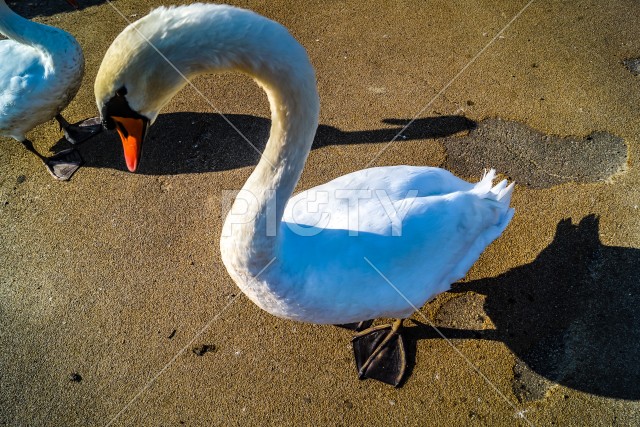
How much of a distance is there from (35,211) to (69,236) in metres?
0.53

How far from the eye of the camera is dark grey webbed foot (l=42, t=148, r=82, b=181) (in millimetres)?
4766

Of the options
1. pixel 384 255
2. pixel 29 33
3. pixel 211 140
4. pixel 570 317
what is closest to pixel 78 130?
pixel 29 33

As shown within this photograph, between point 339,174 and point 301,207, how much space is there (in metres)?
1.50

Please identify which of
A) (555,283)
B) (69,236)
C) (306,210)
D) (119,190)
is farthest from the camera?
(119,190)

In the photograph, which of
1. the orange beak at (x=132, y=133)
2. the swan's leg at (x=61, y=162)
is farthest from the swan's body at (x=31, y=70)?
the orange beak at (x=132, y=133)

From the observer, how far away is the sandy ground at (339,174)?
3459mm

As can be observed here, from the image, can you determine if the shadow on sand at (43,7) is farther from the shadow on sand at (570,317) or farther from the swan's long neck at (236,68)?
the shadow on sand at (570,317)

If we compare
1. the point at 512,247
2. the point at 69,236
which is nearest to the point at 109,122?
the point at 69,236

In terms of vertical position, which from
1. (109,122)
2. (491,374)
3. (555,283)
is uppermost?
(109,122)

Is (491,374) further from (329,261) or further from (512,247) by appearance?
(329,261)

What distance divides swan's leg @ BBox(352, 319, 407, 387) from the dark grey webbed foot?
135 inches

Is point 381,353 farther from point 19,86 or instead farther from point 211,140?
point 19,86

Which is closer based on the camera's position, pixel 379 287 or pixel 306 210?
→ pixel 379 287

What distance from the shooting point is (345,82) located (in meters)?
5.48
